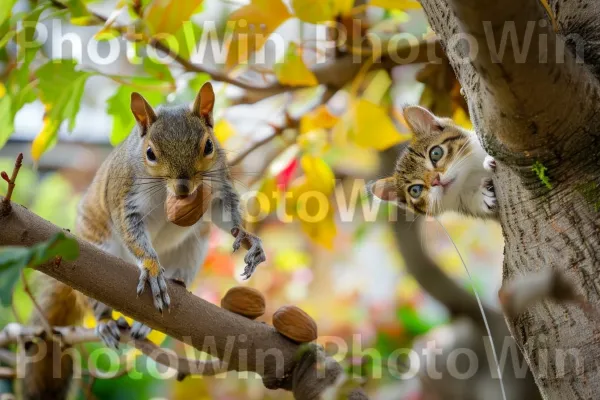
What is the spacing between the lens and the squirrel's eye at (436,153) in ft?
4.84

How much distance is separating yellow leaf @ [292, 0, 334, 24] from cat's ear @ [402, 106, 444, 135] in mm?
295

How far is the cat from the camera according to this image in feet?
4.47

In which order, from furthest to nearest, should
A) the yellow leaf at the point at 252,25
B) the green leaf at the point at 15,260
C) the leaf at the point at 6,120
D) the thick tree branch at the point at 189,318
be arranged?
the yellow leaf at the point at 252,25 < the leaf at the point at 6,120 < the thick tree branch at the point at 189,318 < the green leaf at the point at 15,260

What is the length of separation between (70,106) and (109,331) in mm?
442

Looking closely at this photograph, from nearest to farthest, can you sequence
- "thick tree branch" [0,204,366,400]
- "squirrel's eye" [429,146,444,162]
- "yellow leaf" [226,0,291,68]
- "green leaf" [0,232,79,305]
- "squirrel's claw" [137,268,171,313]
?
"green leaf" [0,232,79,305] → "thick tree branch" [0,204,366,400] → "squirrel's claw" [137,268,171,313] → "yellow leaf" [226,0,291,68] → "squirrel's eye" [429,146,444,162]

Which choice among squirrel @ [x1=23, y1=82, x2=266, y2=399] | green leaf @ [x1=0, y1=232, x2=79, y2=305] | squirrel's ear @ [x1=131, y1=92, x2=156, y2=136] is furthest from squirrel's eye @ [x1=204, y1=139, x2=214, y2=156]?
green leaf @ [x1=0, y1=232, x2=79, y2=305]

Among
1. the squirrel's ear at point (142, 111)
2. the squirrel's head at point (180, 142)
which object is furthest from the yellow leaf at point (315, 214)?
the squirrel's ear at point (142, 111)

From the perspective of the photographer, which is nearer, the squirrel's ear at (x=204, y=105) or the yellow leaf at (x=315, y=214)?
the squirrel's ear at (x=204, y=105)

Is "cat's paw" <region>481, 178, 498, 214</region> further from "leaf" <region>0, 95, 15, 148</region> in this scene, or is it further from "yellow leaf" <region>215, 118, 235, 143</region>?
"leaf" <region>0, 95, 15, 148</region>

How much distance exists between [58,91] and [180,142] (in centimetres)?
21

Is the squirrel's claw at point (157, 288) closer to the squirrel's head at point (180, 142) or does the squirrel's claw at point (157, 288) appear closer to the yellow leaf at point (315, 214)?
the squirrel's head at point (180, 142)

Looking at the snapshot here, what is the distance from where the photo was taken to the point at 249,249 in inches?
44.2

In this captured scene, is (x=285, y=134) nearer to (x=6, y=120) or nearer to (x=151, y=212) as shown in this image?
(x=151, y=212)

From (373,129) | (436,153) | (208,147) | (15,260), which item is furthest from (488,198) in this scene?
(15,260)
